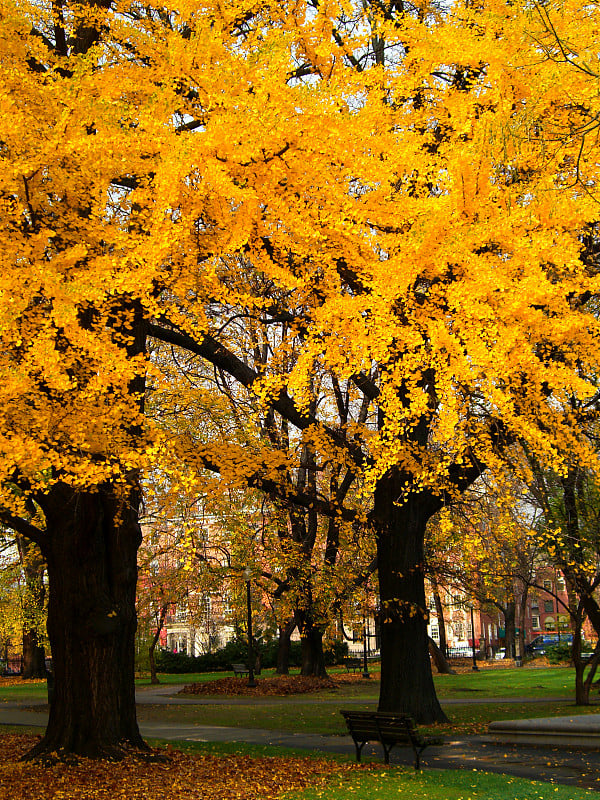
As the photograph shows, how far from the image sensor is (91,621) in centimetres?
1026

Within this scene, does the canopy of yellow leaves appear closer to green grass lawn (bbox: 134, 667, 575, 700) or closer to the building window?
green grass lawn (bbox: 134, 667, 575, 700)

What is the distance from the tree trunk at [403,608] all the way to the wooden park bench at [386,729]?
2.57 metres

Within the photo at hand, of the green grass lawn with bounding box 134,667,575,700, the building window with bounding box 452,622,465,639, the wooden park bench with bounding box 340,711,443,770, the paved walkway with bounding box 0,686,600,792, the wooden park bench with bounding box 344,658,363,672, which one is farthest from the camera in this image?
the building window with bounding box 452,622,465,639

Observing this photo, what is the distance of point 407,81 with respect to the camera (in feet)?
35.3

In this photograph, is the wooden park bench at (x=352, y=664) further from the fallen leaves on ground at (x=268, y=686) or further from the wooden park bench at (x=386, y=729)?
the wooden park bench at (x=386, y=729)

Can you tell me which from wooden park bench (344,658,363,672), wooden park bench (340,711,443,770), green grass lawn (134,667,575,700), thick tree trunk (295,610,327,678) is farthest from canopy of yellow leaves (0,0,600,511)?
wooden park bench (344,658,363,672)

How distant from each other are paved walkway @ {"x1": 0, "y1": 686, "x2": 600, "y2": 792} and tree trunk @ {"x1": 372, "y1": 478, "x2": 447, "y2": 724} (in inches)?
43.2

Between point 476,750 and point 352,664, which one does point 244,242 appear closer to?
point 476,750

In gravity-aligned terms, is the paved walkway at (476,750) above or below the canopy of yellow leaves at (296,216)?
below

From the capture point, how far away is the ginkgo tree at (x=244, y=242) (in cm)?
853

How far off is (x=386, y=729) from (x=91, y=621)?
3.92 m

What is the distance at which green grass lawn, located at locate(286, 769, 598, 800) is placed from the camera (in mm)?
7562

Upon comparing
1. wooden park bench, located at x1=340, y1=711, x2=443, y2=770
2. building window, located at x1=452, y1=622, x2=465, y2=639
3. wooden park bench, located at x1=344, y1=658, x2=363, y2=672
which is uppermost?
wooden park bench, located at x1=340, y1=711, x2=443, y2=770

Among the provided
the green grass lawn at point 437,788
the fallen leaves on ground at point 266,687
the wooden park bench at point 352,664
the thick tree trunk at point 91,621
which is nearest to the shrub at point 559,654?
the wooden park bench at point 352,664
